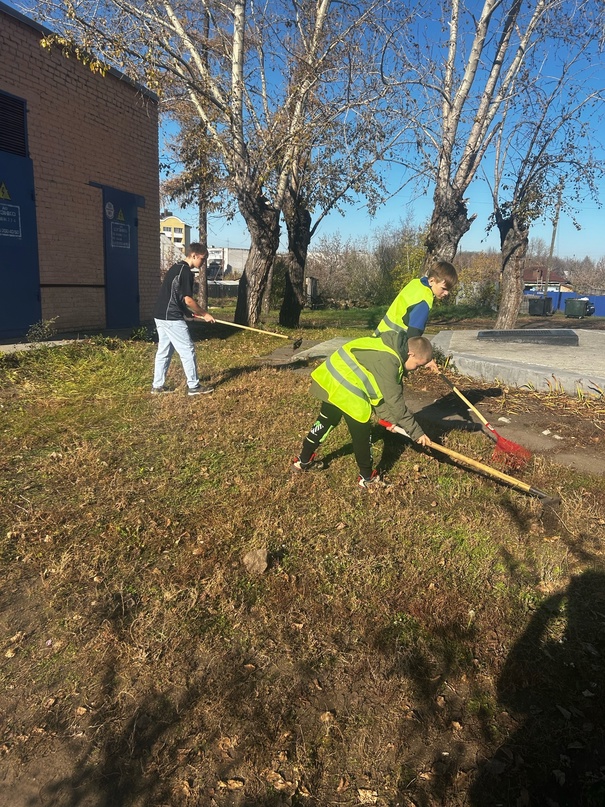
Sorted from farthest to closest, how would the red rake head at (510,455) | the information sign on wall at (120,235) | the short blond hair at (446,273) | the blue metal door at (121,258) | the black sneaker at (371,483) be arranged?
the information sign on wall at (120,235)
the blue metal door at (121,258)
the short blond hair at (446,273)
the red rake head at (510,455)
the black sneaker at (371,483)

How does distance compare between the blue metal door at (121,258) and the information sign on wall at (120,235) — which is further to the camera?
the information sign on wall at (120,235)

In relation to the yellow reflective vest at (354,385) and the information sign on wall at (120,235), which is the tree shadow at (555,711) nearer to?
the yellow reflective vest at (354,385)

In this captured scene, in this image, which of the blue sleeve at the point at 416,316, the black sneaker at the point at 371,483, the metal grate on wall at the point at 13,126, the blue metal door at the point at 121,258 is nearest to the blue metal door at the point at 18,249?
the metal grate on wall at the point at 13,126

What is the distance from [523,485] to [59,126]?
1042 cm

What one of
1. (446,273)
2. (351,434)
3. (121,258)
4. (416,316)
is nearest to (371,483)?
(351,434)

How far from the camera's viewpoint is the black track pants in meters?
4.11

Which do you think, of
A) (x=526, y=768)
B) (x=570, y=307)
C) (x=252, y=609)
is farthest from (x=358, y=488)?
(x=570, y=307)

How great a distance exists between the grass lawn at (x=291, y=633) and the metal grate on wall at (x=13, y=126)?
6951 millimetres

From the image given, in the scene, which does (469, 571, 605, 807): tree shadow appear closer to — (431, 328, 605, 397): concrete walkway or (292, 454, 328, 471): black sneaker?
(292, 454, 328, 471): black sneaker

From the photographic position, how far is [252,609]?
287cm

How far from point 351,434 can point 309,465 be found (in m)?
0.68

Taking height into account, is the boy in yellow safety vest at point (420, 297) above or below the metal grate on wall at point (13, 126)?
below

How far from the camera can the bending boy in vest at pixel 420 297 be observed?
5.09 metres

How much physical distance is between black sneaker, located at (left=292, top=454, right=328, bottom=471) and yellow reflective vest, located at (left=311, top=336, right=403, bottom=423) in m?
0.71
